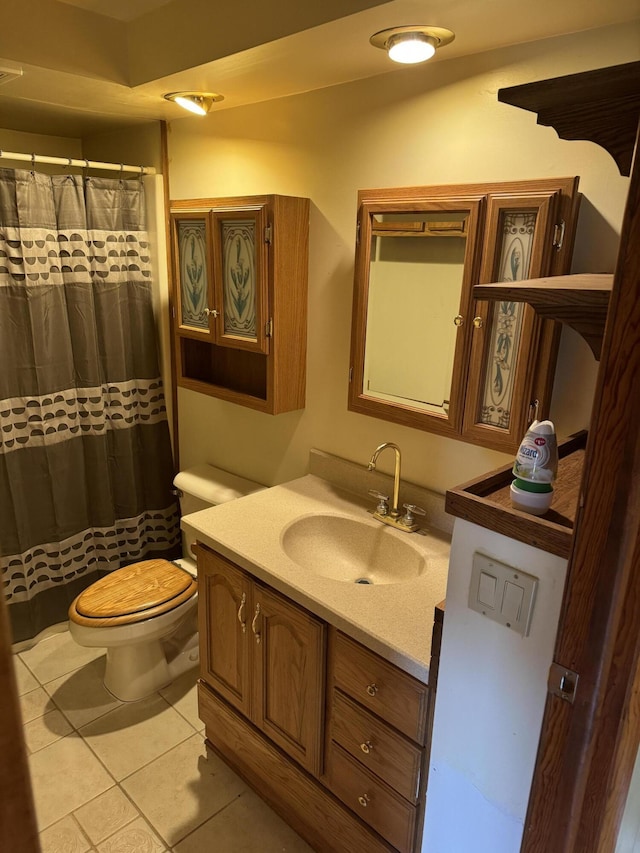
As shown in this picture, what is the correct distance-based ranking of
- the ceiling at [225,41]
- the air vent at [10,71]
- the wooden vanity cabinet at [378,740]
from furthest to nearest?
1. the air vent at [10,71]
2. the wooden vanity cabinet at [378,740]
3. the ceiling at [225,41]

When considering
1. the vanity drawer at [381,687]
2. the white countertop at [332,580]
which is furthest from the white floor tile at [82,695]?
the vanity drawer at [381,687]

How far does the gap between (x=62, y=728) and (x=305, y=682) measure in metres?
1.12

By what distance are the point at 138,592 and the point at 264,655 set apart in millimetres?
695

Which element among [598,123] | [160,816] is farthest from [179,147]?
[160,816]

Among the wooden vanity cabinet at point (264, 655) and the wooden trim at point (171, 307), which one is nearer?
the wooden vanity cabinet at point (264, 655)

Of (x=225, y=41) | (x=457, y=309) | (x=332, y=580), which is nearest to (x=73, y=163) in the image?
(x=225, y=41)

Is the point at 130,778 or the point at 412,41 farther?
the point at 130,778

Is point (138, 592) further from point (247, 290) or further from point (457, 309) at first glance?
point (457, 309)

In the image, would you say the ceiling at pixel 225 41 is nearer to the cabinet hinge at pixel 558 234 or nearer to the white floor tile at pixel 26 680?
the cabinet hinge at pixel 558 234

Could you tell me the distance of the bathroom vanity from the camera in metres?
1.34

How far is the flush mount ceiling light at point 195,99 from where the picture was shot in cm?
188

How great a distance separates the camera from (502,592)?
98cm

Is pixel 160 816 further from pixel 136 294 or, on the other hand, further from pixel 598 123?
pixel 598 123

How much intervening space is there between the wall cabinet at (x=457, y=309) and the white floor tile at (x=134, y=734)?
135cm
